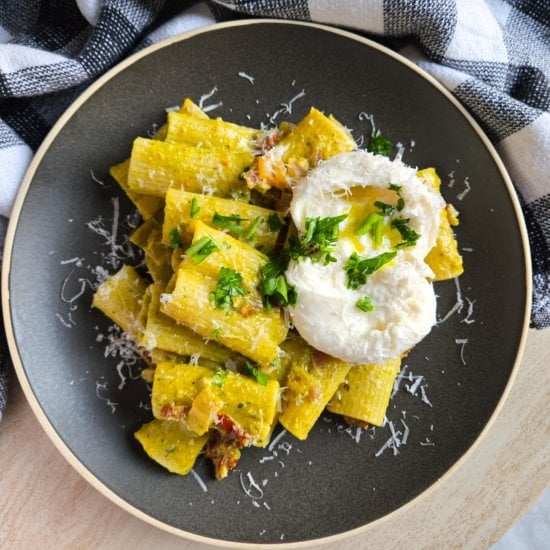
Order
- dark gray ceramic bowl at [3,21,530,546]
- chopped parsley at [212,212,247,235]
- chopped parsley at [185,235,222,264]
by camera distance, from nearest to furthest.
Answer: chopped parsley at [185,235,222,264] → chopped parsley at [212,212,247,235] → dark gray ceramic bowl at [3,21,530,546]

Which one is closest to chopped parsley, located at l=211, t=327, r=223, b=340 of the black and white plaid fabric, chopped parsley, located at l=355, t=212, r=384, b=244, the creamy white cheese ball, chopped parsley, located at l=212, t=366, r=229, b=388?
chopped parsley, located at l=212, t=366, r=229, b=388

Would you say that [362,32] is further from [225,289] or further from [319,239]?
[225,289]

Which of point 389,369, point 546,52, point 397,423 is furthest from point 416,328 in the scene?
point 546,52

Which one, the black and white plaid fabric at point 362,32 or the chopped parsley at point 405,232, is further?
the black and white plaid fabric at point 362,32

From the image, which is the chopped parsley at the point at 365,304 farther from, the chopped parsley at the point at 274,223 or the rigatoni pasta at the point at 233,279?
the chopped parsley at the point at 274,223

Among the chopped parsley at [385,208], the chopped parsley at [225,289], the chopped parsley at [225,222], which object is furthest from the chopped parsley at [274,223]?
the chopped parsley at [385,208]

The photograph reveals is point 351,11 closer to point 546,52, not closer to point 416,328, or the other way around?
point 546,52

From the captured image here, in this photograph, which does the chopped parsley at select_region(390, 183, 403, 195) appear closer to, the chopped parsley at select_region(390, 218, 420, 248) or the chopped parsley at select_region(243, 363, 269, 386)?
the chopped parsley at select_region(390, 218, 420, 248)
